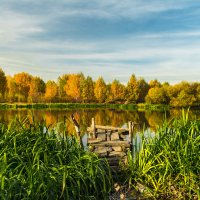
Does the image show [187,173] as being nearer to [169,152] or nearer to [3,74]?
[169,152]

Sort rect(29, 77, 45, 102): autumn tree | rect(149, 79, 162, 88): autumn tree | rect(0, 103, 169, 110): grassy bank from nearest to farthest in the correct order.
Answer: rect(0, 103, 169, 110): grassy bank < rect(29, 77, 45, 102): autumn tree < rect(149, 79, 162, 88): autumn tree

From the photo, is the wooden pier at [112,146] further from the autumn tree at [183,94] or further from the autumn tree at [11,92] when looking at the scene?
the autumn tree at [11,92]

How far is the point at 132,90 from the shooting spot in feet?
261

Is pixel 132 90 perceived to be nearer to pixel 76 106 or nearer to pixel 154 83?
pixel 154 83

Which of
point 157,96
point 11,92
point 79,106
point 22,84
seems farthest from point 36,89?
point 157,96

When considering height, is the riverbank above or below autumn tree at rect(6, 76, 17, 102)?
below

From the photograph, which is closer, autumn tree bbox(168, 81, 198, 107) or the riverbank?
the riverbank

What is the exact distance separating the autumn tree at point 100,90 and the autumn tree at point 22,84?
18037 millimetres

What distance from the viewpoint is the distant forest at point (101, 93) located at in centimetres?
7500

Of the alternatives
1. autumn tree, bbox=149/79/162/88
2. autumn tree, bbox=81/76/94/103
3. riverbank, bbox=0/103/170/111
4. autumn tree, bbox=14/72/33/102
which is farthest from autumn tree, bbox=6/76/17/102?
autumn tree, bbox=149/79/162/88

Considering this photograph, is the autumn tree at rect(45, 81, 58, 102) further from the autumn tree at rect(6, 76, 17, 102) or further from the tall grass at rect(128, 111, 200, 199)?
the tall grass at rect(128, 111, 200, 199)

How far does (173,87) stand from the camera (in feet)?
252

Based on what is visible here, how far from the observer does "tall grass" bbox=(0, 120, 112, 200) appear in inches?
200

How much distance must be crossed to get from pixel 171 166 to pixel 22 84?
3289 inches
